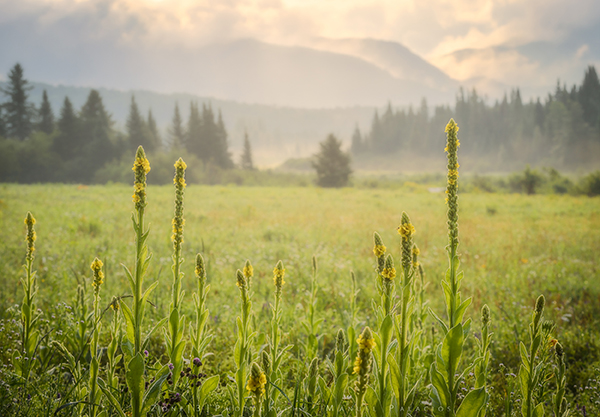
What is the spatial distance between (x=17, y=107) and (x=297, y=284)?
39.9 metres

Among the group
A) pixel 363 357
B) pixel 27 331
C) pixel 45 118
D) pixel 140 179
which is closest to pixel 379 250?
pixel 363 357

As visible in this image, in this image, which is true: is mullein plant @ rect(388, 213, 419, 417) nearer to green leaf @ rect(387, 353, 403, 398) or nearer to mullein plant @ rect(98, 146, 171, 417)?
green leaf @ rect(387, 353, 403, 398)

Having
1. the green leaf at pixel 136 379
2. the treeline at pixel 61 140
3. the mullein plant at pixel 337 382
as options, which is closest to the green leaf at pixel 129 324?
the green leaf at pixel 136 379

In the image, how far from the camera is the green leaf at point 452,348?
161cm

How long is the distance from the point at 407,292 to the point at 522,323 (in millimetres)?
4681

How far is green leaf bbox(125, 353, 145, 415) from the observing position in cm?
169

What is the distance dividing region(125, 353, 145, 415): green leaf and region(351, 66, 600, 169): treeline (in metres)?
38.8

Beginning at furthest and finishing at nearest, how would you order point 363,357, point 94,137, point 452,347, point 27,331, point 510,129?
point 510,129, point 94,137, point 27,331, point 452,347, point 363,357

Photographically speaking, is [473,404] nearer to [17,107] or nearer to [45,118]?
[17,107]

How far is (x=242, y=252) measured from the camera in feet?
31.2

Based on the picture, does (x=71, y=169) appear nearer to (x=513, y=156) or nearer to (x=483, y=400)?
(x=483, y=400)


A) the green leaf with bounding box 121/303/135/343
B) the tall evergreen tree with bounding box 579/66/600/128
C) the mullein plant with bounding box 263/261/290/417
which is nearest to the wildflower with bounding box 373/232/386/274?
the mullein plant with bounding box 263/261/290/417

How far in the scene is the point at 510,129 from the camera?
58.4 m

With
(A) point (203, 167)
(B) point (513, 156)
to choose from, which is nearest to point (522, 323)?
(A) point (203, 167)
